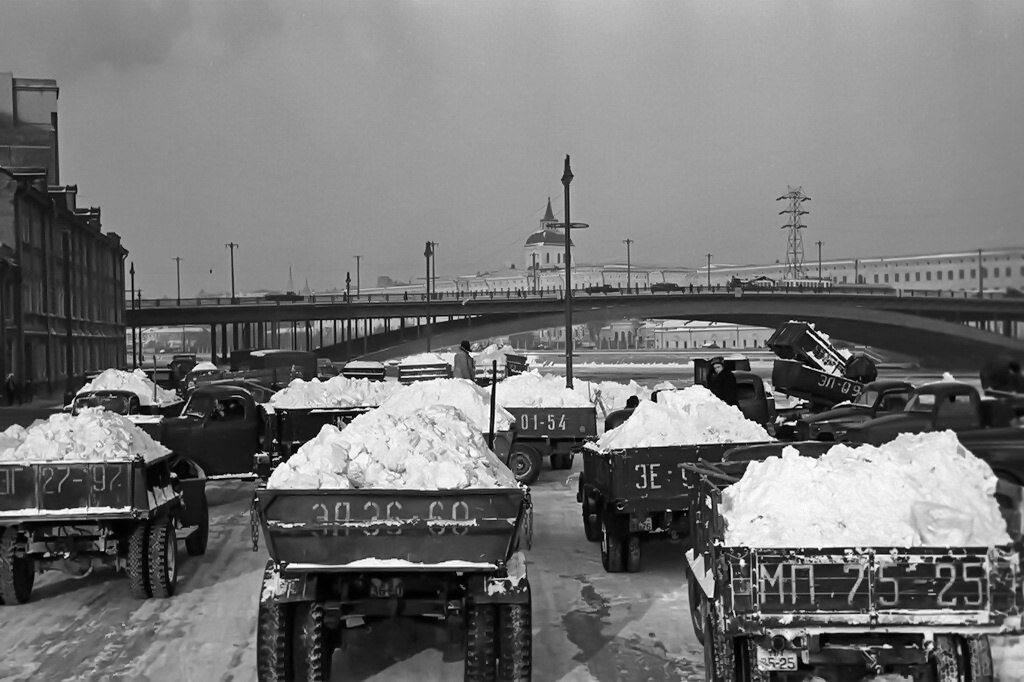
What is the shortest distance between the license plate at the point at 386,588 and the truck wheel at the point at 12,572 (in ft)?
14.2

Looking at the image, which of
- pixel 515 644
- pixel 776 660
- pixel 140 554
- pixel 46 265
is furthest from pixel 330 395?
pixel 46 265

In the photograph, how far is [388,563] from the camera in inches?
262

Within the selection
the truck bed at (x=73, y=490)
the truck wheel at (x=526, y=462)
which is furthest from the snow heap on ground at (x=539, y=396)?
the truck bed at (x=73, y=490)

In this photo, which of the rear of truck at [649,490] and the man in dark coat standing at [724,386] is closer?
the rear of truck at [649,490]

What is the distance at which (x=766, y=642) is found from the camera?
18.4ft

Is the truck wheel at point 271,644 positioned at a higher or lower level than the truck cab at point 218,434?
lower

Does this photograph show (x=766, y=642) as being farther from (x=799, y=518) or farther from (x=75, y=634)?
(x=75, y=634)

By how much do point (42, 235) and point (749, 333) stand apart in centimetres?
8620

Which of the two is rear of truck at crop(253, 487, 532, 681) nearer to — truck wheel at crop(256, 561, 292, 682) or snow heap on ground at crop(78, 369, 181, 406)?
truck wheel at crop(256, 561, 292, 682)

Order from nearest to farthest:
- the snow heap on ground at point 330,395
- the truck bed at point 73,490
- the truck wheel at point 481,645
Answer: the truck wheel at point 481,645 < the truck bed at point 73,490 < the snow heap on ground at point 330,395

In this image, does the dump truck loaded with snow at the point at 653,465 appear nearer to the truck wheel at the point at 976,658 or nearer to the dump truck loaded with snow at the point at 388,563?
the dump truck loaded with snow at the point at 388,563

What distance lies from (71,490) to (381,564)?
415 centimetres

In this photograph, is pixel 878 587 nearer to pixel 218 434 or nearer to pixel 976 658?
pixel 976 658

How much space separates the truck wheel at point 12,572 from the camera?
9.38 meters
